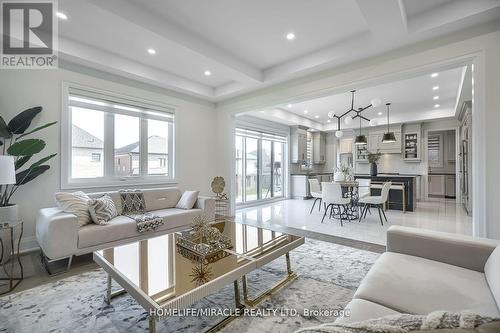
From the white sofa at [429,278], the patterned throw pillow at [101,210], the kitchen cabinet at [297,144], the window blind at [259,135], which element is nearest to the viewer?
the white sofa at [429,278]

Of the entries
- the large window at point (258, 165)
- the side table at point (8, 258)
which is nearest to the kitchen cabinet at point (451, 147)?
the large window at point (258, 165)

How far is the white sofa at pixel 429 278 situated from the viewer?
116 centimetres

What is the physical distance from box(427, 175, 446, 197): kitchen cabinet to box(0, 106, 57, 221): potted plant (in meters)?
11.2

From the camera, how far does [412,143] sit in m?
8.04

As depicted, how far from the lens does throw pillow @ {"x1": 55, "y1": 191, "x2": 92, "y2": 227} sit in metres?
2.82

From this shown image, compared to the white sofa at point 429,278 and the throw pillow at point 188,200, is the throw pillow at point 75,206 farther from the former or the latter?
the white sofa at point 429,278

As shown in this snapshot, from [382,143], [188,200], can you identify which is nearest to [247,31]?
[188,200]

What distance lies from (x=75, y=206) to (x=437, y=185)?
11.3 meters

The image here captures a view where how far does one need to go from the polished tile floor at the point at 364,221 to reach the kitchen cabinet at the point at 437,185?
3.10 m

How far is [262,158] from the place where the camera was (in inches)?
302

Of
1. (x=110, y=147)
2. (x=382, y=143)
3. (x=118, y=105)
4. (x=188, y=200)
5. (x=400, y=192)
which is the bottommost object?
(x=400, y=192)

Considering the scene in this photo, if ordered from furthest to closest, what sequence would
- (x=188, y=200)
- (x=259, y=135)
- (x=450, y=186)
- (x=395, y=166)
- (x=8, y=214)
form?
(x=450, y=186)
(x=395, y=166)
(x=259, y=135)
(x=188, y=200)
(x=8, y=214)

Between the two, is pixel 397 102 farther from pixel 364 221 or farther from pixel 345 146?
pixel 364 221

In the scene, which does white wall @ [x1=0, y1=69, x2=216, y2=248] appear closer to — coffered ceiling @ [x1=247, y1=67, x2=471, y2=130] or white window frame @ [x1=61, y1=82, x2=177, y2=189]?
white window frame @ [x1=61, y1=82, x2=177, y2=189]
